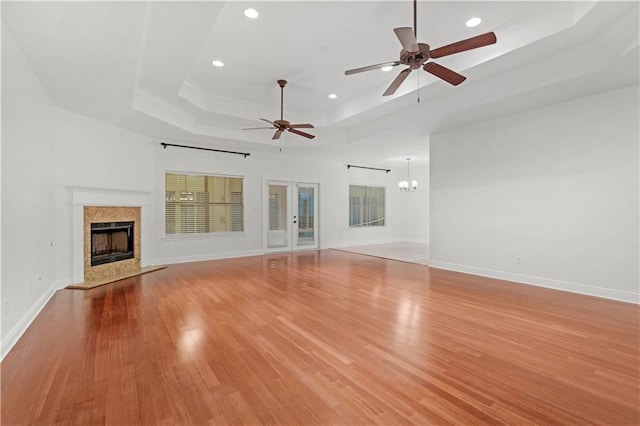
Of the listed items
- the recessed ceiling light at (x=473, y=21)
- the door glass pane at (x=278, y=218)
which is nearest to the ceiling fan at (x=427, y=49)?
the recessed ceiling light at (x=473, y=21)

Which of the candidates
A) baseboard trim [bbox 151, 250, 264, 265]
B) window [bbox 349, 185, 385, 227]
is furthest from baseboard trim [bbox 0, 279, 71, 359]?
window [bbox 349, 185, 385, 227]

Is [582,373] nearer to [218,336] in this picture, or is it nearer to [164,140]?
[218,336]

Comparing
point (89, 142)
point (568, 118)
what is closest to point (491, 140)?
point (568, 118)

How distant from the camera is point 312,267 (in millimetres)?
6410

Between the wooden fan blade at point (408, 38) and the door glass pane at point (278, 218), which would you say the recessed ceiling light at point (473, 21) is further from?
the door glass pane at point (278, 218)

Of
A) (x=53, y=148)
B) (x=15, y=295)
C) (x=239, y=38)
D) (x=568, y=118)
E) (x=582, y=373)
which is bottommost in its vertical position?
(x=582, y=373)

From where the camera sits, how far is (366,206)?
10.6m

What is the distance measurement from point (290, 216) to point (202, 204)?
248cm

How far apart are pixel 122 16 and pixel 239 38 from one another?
1.37 metres

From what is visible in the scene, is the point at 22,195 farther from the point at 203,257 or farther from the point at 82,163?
the point at 203,257

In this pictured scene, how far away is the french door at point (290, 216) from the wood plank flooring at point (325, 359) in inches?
161

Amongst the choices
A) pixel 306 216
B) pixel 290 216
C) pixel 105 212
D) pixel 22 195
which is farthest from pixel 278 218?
pixel 22 195

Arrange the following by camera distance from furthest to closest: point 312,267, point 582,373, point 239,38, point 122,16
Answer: point 312,267, point 239,38, point 122,16, point 582,373

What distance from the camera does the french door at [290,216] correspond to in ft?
27.6
